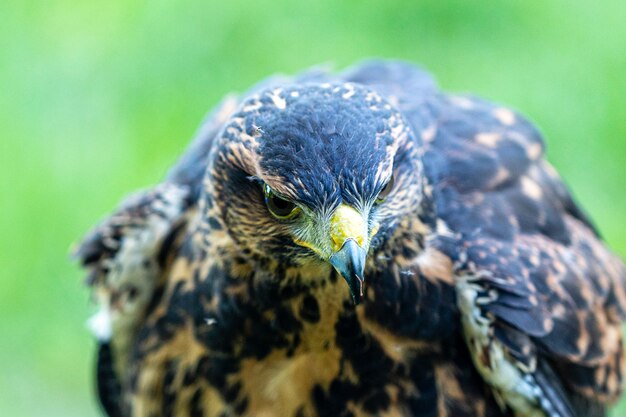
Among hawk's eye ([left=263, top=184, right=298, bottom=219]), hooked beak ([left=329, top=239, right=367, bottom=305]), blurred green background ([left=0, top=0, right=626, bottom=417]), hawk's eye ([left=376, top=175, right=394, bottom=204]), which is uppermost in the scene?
hawk's eye ([left=263, top=184, right=298, bottom=219])

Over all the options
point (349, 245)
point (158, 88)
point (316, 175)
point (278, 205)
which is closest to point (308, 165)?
point (316, 175)

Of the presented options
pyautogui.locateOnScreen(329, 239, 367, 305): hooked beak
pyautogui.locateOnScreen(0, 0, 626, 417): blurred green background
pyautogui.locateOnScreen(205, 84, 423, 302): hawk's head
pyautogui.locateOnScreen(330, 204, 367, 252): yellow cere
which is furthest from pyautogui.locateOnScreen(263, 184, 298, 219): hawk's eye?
pyautogui.locateOnScreen(0, 0, 626, 417): blurred green background

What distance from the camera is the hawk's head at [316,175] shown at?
4.13m

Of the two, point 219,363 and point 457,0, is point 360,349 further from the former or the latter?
point 457,0

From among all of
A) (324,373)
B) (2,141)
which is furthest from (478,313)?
(2,141)

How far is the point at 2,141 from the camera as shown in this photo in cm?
845

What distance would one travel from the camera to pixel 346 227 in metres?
4.07

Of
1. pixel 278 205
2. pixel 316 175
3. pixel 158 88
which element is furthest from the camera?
pixel 158 88

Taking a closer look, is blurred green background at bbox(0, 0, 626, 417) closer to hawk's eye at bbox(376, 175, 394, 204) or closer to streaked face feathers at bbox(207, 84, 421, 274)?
streaked face feathers at bbox(207, 84, 421, 274)

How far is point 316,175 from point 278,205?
0.68ft

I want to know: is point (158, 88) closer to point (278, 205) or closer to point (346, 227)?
point (278, 205)

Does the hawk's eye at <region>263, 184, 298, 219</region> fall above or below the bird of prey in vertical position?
above

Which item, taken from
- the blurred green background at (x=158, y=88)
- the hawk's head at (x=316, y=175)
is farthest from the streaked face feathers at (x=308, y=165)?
the blurred green background at (x=158, y=88)

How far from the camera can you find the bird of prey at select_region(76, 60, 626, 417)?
4.27m
